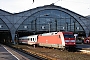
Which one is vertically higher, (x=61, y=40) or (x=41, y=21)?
(x=41, y=21)

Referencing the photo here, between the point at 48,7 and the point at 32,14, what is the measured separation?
29.1ft

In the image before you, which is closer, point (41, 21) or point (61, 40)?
point (61, 40)

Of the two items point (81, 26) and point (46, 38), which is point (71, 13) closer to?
point (81, 26)

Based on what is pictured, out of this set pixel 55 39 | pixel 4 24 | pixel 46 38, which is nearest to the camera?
pixel 55 39

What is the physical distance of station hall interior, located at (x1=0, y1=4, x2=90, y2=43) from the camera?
121938 millimetres

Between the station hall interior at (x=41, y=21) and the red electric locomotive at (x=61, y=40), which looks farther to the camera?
the station hall interior at (x=41, y=21)

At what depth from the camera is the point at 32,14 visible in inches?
4872

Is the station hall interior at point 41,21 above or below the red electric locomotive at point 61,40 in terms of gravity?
above

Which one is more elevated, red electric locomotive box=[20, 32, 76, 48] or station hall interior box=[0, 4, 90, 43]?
station hall interior box=[0, 4, 90, 43]

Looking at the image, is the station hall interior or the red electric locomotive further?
the station hall interior

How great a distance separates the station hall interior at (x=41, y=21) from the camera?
122 meters

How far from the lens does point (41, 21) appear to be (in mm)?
122312

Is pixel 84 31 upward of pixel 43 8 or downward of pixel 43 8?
downward

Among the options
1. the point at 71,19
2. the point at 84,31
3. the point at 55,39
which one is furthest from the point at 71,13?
the point at 55,39
